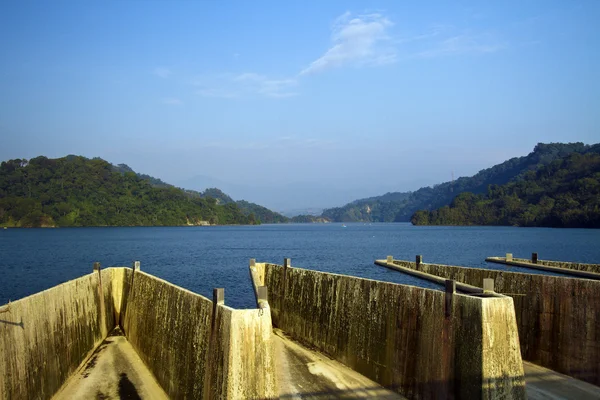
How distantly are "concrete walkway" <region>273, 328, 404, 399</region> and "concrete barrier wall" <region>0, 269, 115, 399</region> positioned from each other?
506cm

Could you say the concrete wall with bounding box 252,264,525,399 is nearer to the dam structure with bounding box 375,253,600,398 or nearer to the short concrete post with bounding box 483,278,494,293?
the short concrete post with bounding box 483,278,494,293

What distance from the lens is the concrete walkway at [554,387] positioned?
1068 cm

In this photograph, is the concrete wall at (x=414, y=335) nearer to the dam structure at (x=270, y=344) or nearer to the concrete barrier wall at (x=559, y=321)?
the dam structure at (x=270, y=344)

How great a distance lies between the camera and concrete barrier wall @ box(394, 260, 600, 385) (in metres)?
11.3

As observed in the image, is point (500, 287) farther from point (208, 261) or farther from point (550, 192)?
point (550, 192)

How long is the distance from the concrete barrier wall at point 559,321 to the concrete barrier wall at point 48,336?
36.9 feet

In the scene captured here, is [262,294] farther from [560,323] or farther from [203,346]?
[560,323]

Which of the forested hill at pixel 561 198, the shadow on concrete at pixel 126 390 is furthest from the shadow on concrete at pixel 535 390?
the forested hill at pixel 561 198

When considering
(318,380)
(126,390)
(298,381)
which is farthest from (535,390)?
(126,390)

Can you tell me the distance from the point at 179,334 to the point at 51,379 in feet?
10.0

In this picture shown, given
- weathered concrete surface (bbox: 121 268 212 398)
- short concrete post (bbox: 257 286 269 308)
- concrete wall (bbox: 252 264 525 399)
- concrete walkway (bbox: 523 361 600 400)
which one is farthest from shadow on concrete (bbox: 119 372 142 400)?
concrete walkway (bbox: 523 361 600 400)

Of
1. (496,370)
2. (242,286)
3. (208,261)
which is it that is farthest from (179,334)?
(208,261)

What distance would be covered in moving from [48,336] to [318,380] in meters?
6.17

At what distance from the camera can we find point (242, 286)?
34.2 meters
